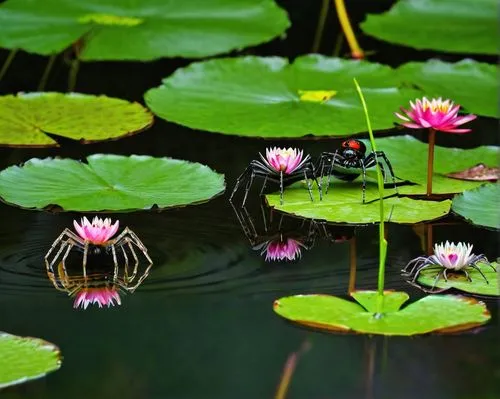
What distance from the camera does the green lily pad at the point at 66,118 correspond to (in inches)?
132

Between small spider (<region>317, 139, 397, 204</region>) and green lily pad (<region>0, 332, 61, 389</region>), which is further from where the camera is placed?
small spider (<region>317, 139, 397, 204</region>)

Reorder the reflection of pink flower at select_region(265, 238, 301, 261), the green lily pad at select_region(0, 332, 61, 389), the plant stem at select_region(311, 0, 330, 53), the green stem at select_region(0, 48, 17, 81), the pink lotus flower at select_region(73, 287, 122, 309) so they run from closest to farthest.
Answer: the green lily pad at select_region(0, 332, 61, 389), the pink lotus flower at select_region(73, 287, 122, 309), the reflection of pink flower at select_region(265, 238, 301, 261), the green stem at select_region(0, 48, 17, 81), the plant stem at select_region(311, 0, 330, 53)

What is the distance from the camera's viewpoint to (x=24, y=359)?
2.03 meters

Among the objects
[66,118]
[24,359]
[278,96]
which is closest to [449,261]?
[24,359]

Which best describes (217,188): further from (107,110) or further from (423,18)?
(423,18)

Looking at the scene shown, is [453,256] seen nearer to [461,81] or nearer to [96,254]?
[96,254]

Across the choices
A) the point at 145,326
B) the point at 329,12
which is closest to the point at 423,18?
the point at 329,12

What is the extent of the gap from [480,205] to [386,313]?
66cm

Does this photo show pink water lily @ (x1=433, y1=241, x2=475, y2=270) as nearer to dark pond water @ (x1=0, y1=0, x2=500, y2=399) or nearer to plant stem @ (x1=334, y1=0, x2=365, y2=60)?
dark pond water @ (x1=0, y1=0, x2=500, y2=399)

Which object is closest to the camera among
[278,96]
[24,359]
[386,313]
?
[24,359]

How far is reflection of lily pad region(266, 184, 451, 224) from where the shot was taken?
276 cm

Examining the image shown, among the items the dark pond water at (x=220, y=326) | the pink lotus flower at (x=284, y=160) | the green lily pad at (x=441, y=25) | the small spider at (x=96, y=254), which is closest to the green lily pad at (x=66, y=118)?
the dark pond water at (x=220, y=326)

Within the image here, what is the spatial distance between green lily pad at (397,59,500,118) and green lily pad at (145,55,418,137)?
3.8 inches

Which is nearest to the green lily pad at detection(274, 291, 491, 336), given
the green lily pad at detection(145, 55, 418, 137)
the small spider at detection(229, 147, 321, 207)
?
the small spider at detection(229, 147, 321, 207)
